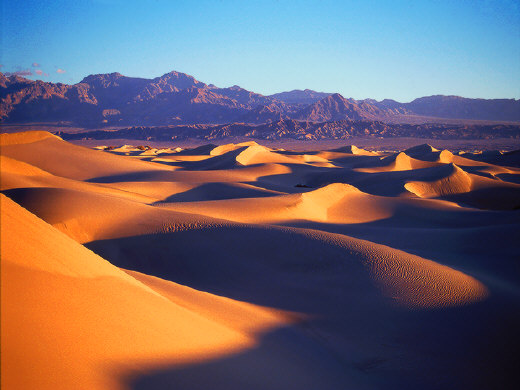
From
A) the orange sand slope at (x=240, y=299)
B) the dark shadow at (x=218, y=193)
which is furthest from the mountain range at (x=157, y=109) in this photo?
the orange sand slope at (x=240, y=299)

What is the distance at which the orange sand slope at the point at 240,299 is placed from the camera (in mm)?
2504

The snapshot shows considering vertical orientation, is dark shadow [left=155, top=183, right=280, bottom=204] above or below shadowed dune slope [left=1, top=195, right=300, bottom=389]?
below

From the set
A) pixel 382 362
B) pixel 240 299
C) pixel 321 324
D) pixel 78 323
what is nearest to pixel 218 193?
pixel 240 299

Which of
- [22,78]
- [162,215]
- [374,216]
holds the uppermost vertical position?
[22,78]

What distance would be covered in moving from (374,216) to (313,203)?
190 centimetres

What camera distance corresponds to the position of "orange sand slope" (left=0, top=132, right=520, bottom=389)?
8.21 ft

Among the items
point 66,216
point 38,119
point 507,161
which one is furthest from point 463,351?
point 38,119

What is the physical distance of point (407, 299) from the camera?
4918mm

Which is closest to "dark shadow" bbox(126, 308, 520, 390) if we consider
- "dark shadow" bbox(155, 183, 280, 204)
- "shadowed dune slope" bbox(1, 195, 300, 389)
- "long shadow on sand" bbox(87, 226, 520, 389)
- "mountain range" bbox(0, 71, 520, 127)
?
"long shadow on sand" bbox(87, 226, 520, 389)

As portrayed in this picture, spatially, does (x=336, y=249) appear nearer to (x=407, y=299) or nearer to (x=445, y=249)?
(x=407, y=299)

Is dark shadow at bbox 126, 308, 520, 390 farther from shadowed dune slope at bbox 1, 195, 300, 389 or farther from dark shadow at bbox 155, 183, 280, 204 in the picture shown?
dark shadow at bbox 155, 183, 280, 204

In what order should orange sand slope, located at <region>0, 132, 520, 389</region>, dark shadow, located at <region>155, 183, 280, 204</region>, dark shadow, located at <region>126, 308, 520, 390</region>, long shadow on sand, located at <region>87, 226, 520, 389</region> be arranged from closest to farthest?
orange sand slope, located at <region>0, 132, 520, 389</region>
dark shadow, located at <region>126, 308, 520, 390</region>
long shadow on sand, located at <region>87, 226, 520, 389</region>
dark shadow, located at <region>155, 183, 280, 204</region>

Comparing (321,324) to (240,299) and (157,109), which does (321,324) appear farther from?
(157,109)

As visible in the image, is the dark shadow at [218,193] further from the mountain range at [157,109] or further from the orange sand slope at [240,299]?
the mountain range at [157,109]
